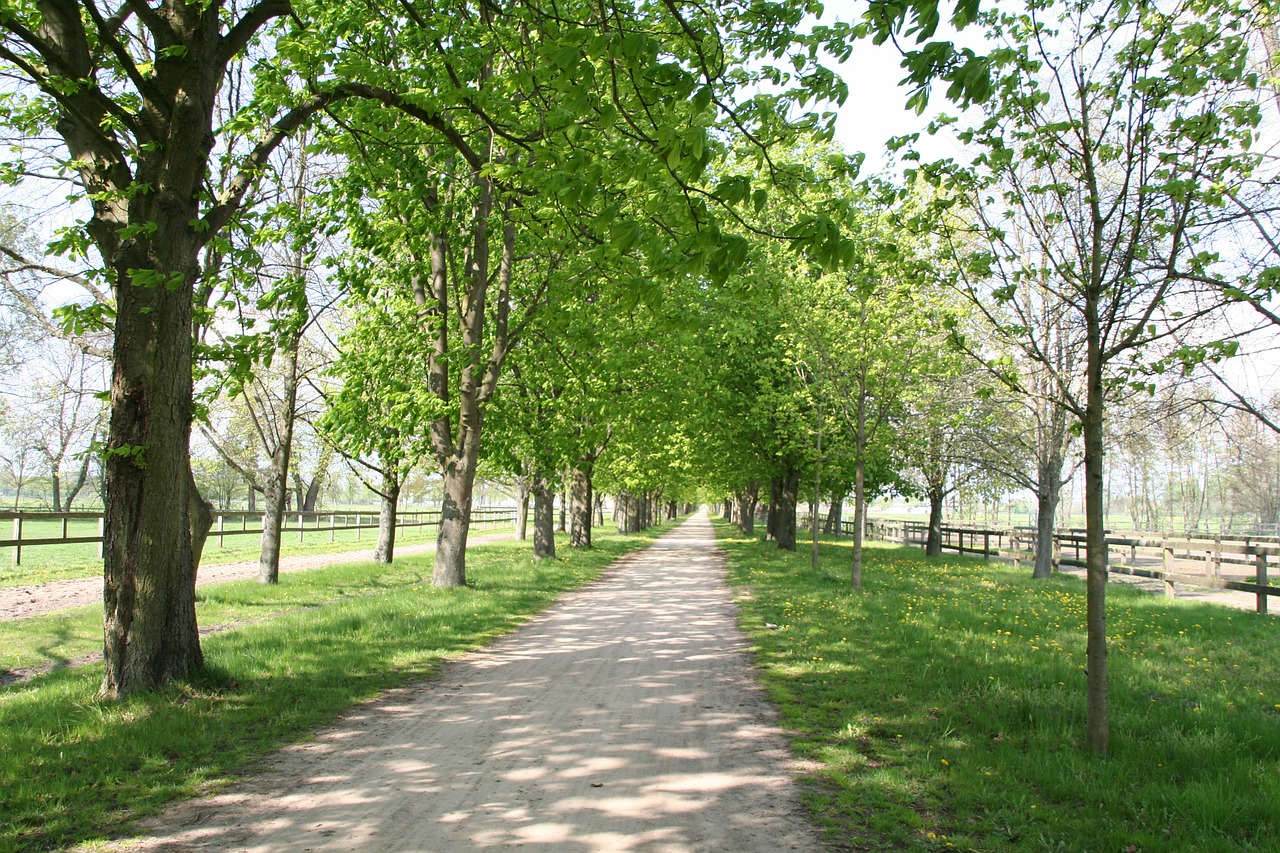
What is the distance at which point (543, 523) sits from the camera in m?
21.7

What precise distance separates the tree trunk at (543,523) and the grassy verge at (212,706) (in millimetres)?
8562

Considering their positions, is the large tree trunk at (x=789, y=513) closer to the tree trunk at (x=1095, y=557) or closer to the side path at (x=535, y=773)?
the side path at (x=535, y=773)

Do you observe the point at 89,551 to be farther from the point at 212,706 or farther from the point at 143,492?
the point at 212,706

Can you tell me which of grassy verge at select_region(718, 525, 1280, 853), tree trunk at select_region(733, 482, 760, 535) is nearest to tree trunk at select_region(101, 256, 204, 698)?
grassy verge at select_region(718, 525, 1280, 853)

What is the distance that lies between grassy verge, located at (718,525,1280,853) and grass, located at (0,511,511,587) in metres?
15.2

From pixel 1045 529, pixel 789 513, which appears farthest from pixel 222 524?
pixel 1045 529

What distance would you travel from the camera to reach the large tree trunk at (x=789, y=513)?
25.3m

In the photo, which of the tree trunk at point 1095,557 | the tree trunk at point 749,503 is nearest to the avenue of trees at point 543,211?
the tree trunk at point 1095,557

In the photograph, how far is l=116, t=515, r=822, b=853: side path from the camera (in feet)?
12.8

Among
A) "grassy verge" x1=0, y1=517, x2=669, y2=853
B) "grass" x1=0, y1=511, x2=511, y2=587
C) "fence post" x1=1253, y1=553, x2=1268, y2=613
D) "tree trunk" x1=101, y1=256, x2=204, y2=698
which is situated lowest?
"grass" x1=0, y1=511, x2=511, y2=587

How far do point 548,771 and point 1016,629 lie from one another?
7.92 m

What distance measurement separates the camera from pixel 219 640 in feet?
28.9

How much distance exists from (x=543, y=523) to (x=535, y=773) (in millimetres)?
17031

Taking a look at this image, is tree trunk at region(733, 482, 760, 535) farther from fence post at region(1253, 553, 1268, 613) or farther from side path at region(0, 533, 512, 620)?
fence post at region(1253, 553, 1268, 613)
